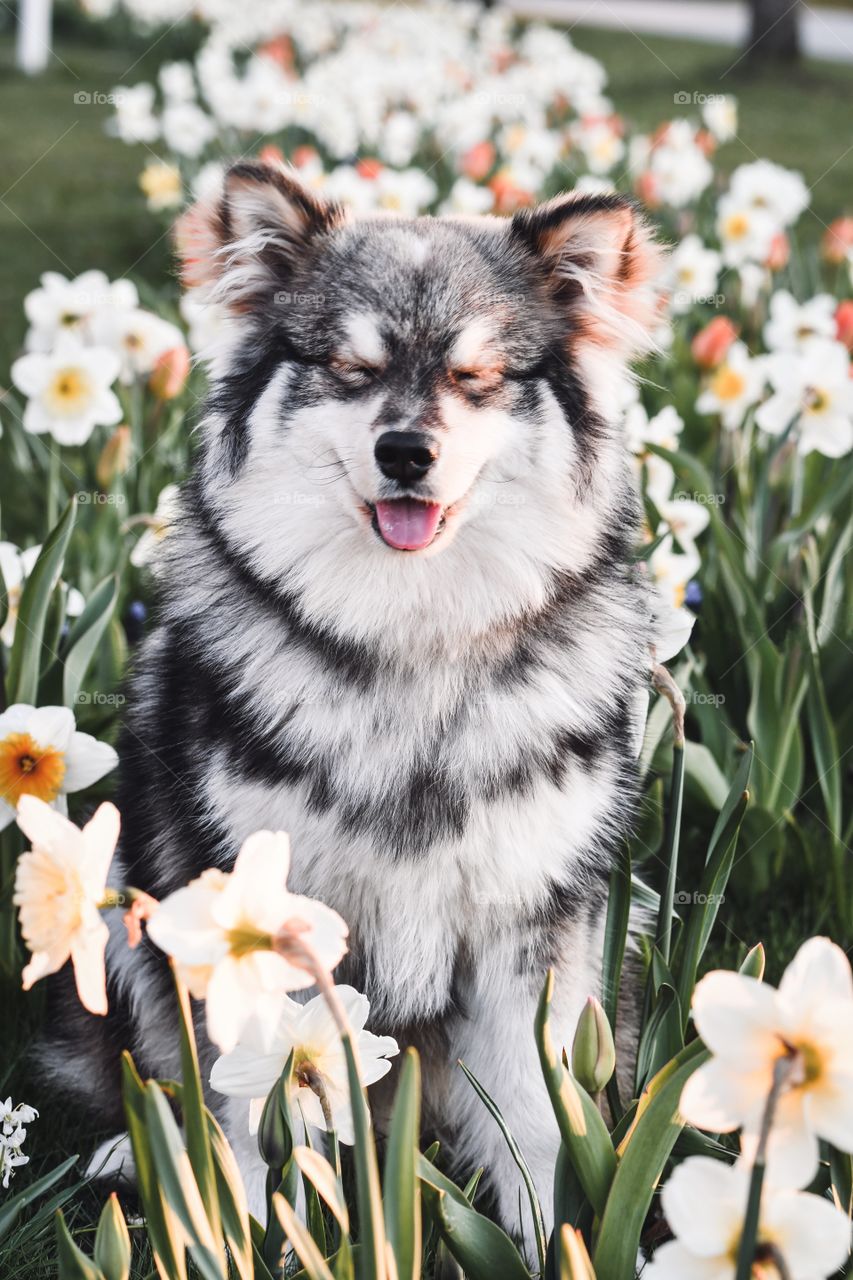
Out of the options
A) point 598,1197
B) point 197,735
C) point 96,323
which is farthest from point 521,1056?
point 96,323

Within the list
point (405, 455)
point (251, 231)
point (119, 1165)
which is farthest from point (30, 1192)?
point (251, 231)

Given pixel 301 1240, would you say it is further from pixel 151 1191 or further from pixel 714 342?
pixel 714 342

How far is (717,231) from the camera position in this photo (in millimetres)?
5301

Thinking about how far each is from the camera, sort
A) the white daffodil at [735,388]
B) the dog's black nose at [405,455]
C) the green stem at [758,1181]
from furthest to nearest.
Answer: the white daffodil at [735,388] < the dog's black nose at [405,455] < the green stem at [758,1181]

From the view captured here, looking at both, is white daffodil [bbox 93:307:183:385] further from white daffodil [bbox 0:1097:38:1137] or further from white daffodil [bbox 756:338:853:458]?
white daffodil [bbox 0:1097:38:1137]

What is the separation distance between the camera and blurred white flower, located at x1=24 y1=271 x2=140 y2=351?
3258mm

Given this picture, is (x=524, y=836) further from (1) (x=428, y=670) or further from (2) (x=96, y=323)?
(2) (x=96, y=323)

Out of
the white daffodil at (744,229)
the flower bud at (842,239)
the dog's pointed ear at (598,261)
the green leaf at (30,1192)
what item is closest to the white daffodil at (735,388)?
the white daffodil at (744,229)

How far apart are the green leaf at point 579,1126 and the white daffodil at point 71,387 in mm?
1983

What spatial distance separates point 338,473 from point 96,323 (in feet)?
5.73

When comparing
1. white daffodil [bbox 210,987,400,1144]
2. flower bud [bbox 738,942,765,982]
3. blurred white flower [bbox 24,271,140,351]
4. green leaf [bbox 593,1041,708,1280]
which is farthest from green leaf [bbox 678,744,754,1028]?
blurred white flower [bbox 24,271,140,351]

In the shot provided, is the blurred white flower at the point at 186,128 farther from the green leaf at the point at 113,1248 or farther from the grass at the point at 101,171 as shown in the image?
the green leaf at the point at 113,1248

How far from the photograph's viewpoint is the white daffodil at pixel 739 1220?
1.05 meters

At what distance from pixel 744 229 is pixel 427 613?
136 inches
